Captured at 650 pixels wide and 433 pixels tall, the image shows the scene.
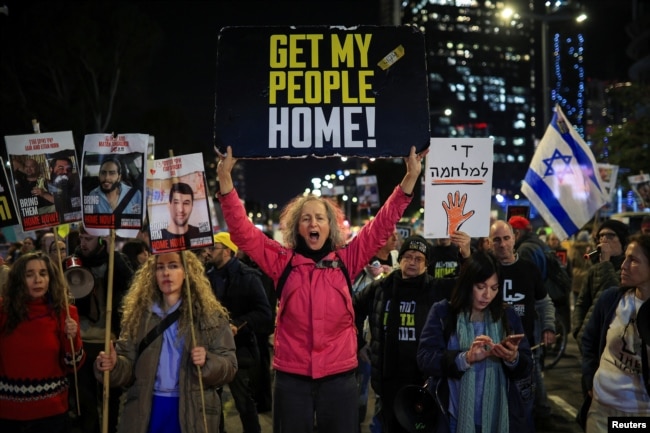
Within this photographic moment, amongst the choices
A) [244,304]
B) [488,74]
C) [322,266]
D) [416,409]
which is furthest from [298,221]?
[488,74]

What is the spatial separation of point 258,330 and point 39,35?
29156mm

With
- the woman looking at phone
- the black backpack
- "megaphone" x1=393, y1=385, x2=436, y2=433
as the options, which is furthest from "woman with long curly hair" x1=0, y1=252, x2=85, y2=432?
the black backpack

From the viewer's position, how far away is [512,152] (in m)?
193

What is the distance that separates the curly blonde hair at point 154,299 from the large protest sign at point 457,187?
1.91 m

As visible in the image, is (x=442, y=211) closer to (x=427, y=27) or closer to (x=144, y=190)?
(x=144, y=190)

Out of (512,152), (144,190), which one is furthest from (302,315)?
(512,152)

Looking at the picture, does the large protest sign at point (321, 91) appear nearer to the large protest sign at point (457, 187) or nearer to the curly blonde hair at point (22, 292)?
the large protest sign at point (457, 187)

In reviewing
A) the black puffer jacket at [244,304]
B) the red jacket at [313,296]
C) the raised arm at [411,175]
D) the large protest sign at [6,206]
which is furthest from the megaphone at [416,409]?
the large protest sign at [6,206]

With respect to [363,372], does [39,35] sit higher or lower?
higher

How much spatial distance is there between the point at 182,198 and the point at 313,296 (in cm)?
114

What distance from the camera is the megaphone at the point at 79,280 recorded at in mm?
6418

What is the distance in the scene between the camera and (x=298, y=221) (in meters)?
4.60

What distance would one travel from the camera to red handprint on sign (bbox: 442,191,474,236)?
5512 mm

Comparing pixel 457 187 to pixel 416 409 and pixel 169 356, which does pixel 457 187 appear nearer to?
pixel 416 409
